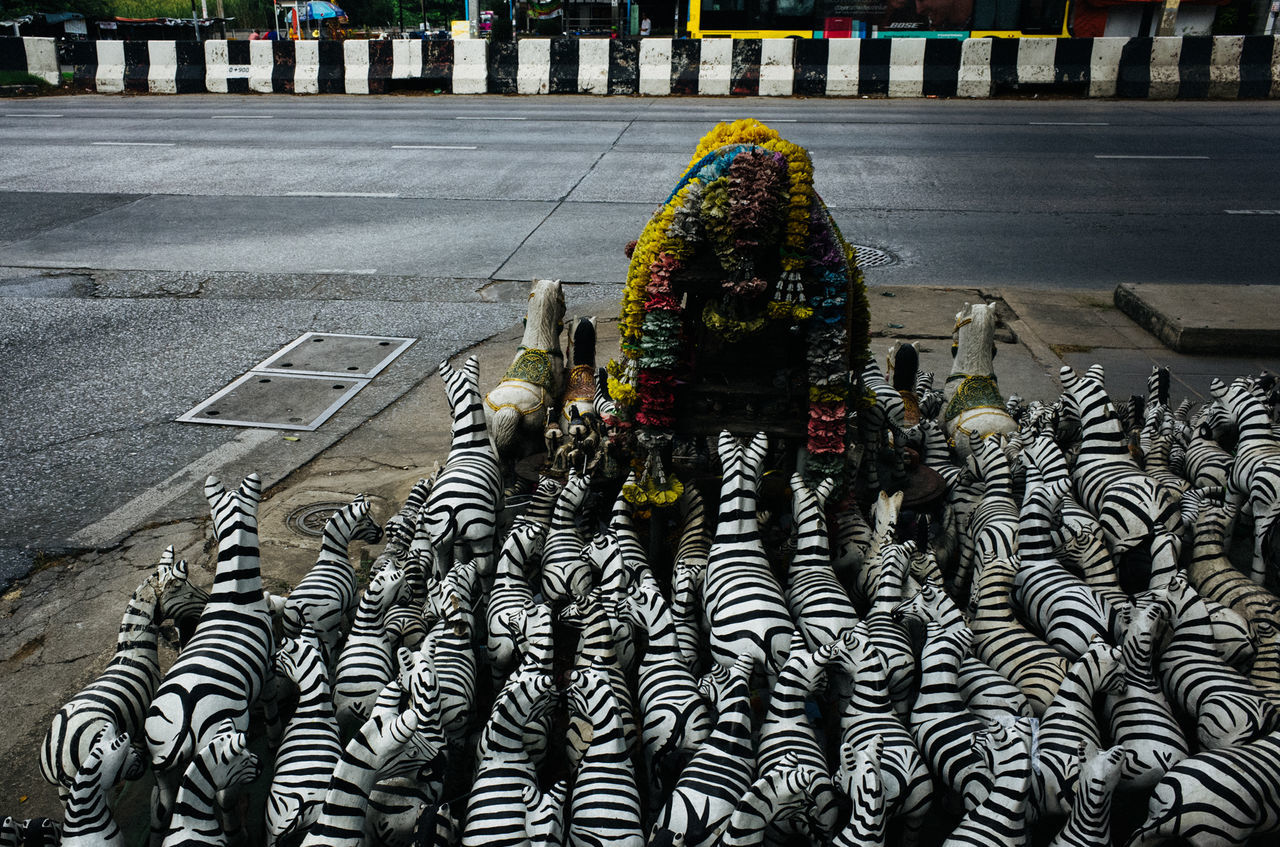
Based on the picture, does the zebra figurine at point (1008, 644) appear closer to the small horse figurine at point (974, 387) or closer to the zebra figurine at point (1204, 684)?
the zebra figurine at point (1204, 684)

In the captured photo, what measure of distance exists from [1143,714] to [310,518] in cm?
367

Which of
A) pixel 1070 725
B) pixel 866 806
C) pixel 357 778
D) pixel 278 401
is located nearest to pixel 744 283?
pixel 1070 725

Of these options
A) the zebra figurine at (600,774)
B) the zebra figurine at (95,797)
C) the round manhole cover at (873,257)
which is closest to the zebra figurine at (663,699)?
the zebra figurine at (600,774)

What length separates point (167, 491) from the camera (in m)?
5.04

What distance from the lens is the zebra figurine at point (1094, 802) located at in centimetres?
242

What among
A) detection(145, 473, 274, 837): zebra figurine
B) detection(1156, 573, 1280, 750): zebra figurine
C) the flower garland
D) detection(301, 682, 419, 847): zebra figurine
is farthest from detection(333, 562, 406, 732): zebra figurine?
detection(1156, 573, 1280, 750): zebra figurine

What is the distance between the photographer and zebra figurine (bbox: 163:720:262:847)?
252 cm

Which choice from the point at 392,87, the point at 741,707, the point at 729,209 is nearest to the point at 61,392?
the point at 729,209

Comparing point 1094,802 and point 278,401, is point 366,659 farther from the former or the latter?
point 278,401

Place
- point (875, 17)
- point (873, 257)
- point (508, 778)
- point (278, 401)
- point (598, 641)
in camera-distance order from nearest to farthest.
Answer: point (508, 778) → point (598, 641) → point (278, 401) → point (873, 257) → point (875, 17)

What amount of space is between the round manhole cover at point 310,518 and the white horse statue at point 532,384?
0.90 metres

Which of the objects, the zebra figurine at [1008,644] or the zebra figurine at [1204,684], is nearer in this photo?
the zebra figurine at [1204,684]

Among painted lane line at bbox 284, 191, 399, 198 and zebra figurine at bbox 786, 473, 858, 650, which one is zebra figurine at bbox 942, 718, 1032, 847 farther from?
painted lane line at bbox 284, 191, 399, 198

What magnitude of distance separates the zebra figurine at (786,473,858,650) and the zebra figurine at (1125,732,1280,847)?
104 centimetres
